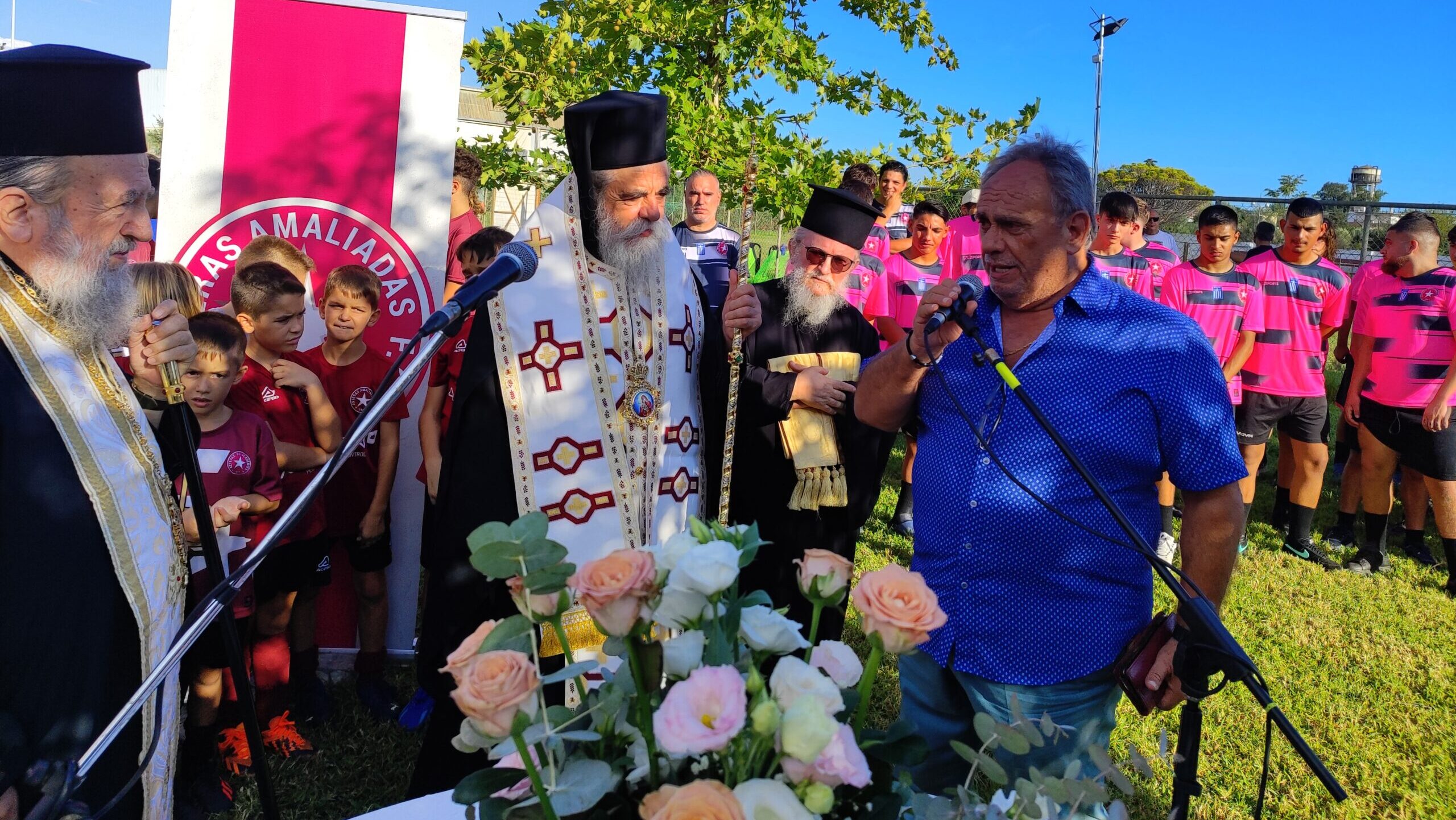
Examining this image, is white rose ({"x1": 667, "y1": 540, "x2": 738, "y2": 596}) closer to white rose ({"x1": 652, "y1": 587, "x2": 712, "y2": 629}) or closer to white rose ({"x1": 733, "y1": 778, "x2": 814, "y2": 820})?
white rose ({"x1": 652, "y1": 587, "x2": 712, "y2": 629})

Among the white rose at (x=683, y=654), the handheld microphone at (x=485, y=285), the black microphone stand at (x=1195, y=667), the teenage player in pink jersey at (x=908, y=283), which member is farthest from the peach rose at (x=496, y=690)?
the teenage player in pink jersey at (x=908, y=283)

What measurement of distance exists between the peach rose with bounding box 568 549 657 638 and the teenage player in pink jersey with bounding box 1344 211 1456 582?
20.3 feet

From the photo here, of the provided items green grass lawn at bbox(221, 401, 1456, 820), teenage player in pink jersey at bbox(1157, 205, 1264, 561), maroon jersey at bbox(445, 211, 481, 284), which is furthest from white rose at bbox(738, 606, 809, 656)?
teenage player in pink jersey at bbox(1157, 205, 1264, 561)

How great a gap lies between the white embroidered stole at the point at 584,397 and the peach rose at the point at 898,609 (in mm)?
1785

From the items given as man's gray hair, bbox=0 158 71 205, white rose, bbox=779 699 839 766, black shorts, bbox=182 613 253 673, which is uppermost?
man's gray hair, bbox=0 158 71 205

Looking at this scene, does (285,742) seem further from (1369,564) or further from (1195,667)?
(1369,564)

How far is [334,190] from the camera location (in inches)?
148

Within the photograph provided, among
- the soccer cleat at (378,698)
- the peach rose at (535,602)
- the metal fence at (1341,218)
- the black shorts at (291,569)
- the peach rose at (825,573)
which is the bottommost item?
the soccer cleat at (378,698)

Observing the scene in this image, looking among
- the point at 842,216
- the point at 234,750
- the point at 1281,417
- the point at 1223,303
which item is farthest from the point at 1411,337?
the point at 234,750

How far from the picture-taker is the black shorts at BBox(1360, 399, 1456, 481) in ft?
18.0

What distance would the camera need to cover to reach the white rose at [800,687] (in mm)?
933

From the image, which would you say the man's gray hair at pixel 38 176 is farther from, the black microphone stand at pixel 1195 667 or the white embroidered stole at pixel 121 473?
the black microphone stand at pixel 1195 667

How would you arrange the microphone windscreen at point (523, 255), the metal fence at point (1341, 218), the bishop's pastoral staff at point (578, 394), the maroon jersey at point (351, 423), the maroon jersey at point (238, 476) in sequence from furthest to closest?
the metal fence at point (1341, 218) → the maroon jersey at point (351, 423) → the maroon jersey at point (238, 476) → the bishop's pastoral staff at point (578, 394) → the microphone windscreen at point (523, 255)

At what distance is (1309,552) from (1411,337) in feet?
5.01
